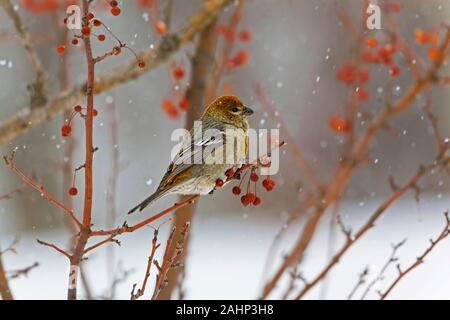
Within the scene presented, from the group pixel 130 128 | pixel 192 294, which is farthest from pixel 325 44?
pixel 192 294

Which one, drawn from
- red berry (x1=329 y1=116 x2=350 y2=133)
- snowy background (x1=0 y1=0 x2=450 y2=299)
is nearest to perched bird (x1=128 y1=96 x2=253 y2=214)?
red berry (x1=329 y1=116 x2=350 y2=133)

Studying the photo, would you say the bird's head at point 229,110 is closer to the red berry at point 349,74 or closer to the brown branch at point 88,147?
the brown branch at point 88,147

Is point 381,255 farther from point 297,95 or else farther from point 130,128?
point 130,128

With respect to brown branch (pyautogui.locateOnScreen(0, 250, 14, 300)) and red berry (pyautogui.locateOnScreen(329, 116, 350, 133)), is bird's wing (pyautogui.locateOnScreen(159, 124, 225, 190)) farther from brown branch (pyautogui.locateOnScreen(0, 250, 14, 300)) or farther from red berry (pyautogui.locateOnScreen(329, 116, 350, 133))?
red berry (pyautogui.locateOnScreen(329, 116, 350, 133))

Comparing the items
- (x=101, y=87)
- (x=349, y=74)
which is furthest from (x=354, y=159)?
(x=101, y=87)

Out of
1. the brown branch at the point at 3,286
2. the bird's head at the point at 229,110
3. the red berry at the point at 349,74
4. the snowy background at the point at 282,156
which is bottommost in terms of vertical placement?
the brown branch at the point at 3,286

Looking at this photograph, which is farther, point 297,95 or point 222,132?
point 297,95

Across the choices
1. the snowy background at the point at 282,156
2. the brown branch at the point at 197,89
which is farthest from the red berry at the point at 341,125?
the snowy background at the point at 282,156
